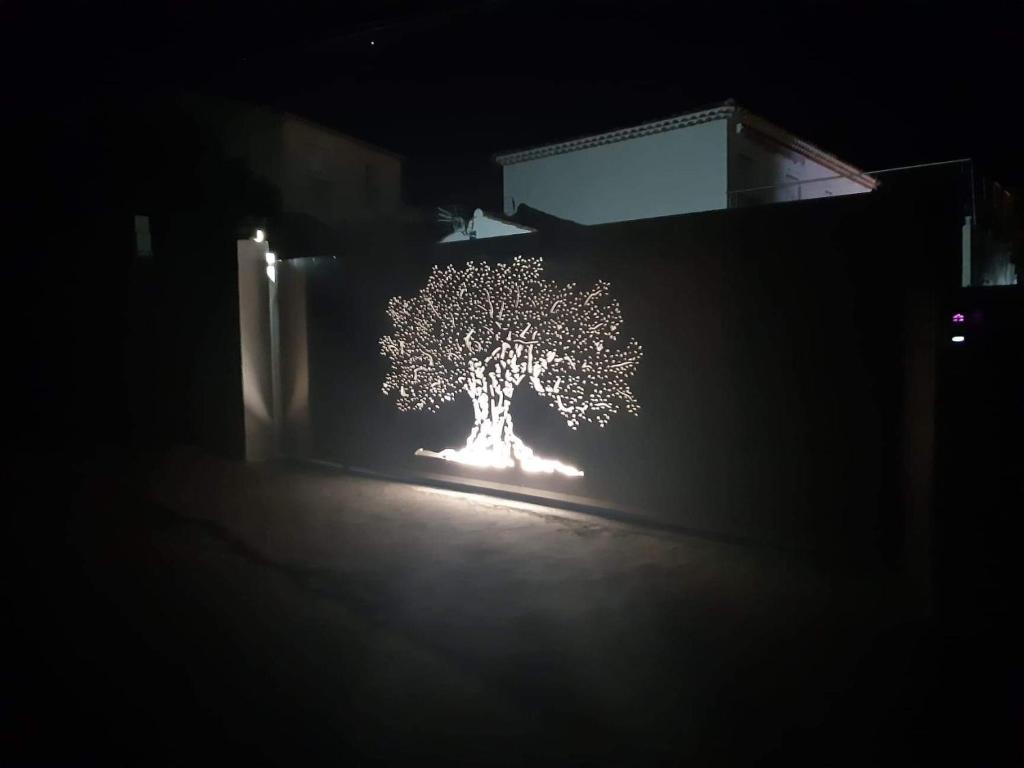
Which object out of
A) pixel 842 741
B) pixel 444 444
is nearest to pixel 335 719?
pixel 842 741

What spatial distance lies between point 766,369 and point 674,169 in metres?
11.9

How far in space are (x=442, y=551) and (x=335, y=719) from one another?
8.46 ft

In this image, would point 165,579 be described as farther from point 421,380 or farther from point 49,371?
point 49,371

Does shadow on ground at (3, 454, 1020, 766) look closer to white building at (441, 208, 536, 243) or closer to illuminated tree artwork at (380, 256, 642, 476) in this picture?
illuminated tree artwork at (380, 256, 642, 476)

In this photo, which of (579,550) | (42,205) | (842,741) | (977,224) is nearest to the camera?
(842,741)

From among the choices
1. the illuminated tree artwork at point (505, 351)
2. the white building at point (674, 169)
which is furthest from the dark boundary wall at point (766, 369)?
the white building at point (674, 169)

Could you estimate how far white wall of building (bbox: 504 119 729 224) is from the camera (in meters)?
16.1

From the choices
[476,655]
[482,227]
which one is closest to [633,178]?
[482,227]

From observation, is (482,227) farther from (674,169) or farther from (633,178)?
(674,169)

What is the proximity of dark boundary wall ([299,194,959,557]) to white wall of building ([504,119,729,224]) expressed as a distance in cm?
1022

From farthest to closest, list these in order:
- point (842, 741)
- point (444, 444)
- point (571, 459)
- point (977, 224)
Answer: point (977, 224) → point (444, 444) → point (571, 459) → point (842, 741)

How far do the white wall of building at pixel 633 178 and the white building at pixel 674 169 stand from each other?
23mm

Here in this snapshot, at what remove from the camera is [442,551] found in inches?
229

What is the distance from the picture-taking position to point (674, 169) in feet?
54.5
